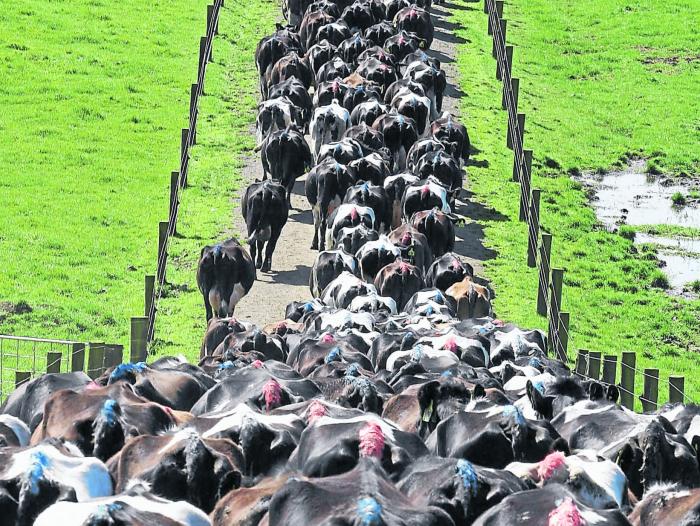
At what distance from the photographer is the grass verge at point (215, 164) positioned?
22906 mm

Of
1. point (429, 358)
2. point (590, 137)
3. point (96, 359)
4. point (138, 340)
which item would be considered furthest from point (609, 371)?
point (590, 137)

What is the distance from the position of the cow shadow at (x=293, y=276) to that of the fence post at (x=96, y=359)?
7.02 meters

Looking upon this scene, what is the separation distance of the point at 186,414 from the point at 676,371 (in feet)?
39.1

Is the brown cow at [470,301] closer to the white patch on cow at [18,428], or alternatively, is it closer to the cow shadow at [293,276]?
the cow shadow at [293,276]

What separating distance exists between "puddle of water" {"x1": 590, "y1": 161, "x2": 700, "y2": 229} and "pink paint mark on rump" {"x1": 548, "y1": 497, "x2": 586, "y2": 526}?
21066 millimetres

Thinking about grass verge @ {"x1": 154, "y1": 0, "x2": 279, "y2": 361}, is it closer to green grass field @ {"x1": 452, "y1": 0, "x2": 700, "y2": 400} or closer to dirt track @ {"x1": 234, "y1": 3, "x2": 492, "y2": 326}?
dirt track @ {"x1": 234, "y1": 3, "x2": 492, "y2": 326}

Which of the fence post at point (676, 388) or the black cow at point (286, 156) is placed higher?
the black cow at point (286, 156)

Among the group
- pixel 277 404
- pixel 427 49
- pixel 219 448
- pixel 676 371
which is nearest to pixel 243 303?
pixel 676 371

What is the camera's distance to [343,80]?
1229 inches

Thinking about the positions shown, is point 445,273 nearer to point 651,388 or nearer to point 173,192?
point 651,388

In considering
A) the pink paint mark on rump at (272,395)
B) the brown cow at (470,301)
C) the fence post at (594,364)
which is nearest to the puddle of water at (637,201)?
the brown cow at (470,301)

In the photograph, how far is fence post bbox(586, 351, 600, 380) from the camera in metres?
19.5

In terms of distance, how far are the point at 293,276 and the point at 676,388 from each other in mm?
8398

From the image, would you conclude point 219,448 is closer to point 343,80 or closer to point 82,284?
point 82,284
